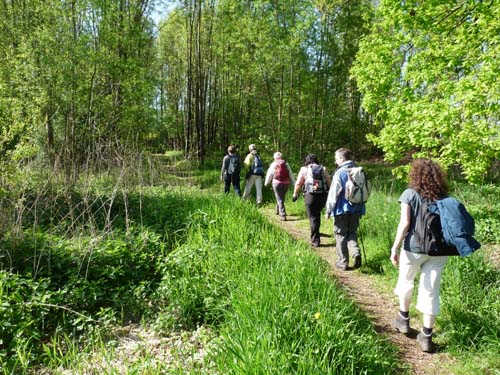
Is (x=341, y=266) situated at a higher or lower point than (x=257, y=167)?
lower

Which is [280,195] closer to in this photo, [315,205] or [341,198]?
[315,205]

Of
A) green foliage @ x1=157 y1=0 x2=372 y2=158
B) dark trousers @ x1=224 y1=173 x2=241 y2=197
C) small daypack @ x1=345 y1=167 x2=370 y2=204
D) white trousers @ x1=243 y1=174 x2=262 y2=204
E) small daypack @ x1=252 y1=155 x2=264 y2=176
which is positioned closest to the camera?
small daypack @ x1=345 y1=167 x2=370 y2=204

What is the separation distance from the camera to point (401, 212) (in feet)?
10.1

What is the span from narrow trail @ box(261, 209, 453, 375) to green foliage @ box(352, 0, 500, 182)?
8.49ft

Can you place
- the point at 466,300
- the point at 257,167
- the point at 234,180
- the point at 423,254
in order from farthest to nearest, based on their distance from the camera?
the point at 234,180 → the point at 257,167 → the point at 466,300 → the point at 423,254

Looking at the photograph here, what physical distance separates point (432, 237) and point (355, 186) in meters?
1.87

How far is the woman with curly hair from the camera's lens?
297 centimetres

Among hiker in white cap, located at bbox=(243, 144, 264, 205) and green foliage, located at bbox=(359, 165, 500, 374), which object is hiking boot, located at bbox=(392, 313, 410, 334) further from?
hiker in white cap, located at bbox=(243, 144, 264, 205)


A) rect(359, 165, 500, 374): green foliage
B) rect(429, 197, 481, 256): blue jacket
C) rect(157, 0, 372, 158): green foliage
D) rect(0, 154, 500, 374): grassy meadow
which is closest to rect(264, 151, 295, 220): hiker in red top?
rect(0, 154, 500, 374): grassy meadow

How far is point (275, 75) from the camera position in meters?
12.5

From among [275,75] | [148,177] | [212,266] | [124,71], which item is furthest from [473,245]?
[124,71]

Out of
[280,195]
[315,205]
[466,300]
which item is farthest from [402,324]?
[280,195]

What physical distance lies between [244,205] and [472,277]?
13.2ft

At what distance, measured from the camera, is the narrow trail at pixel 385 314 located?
9.36ft
